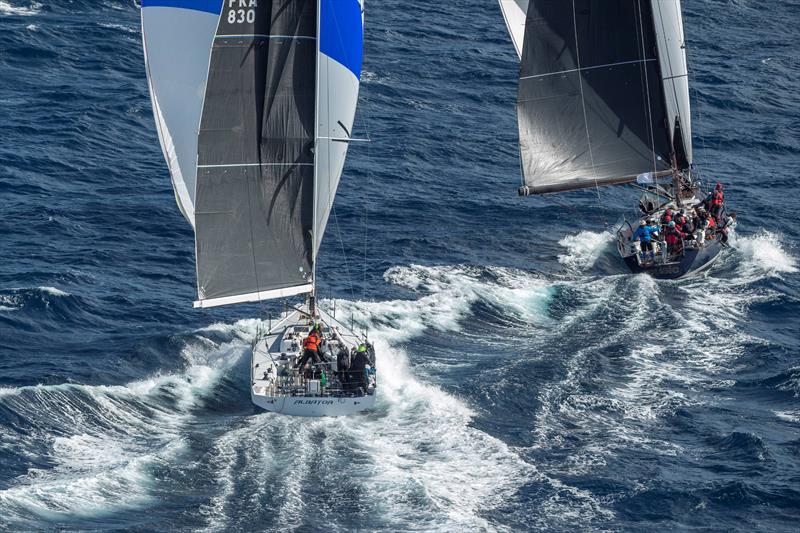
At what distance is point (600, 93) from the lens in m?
69.2

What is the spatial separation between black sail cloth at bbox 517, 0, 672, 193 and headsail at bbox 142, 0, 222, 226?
70.6 feet

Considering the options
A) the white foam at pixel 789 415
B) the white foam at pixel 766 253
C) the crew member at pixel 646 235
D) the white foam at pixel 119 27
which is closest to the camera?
the white foam at pixel 789 415

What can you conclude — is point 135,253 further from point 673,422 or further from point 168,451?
point 673,422

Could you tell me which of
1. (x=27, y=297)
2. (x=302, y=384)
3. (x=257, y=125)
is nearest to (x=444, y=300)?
(x=302, y=384)

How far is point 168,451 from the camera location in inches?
1833

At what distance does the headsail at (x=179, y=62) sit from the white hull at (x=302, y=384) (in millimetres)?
7460

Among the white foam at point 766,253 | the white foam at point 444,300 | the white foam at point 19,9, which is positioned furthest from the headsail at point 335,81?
the white foam at point 19,9

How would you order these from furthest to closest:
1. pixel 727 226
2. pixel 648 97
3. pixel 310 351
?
pixel 648 97 → pixel 727 226 → pixel 310 351

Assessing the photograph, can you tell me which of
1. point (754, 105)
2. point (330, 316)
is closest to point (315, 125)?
point (330, 316)

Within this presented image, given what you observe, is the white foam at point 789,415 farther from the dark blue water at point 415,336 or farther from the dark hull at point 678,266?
the dark hull at point 678,266

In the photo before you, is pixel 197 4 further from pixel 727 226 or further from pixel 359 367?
pixel 727 226

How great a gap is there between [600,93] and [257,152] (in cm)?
2351

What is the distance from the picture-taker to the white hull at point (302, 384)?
49.5 meters

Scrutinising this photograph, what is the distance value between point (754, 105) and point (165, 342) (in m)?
49.2
